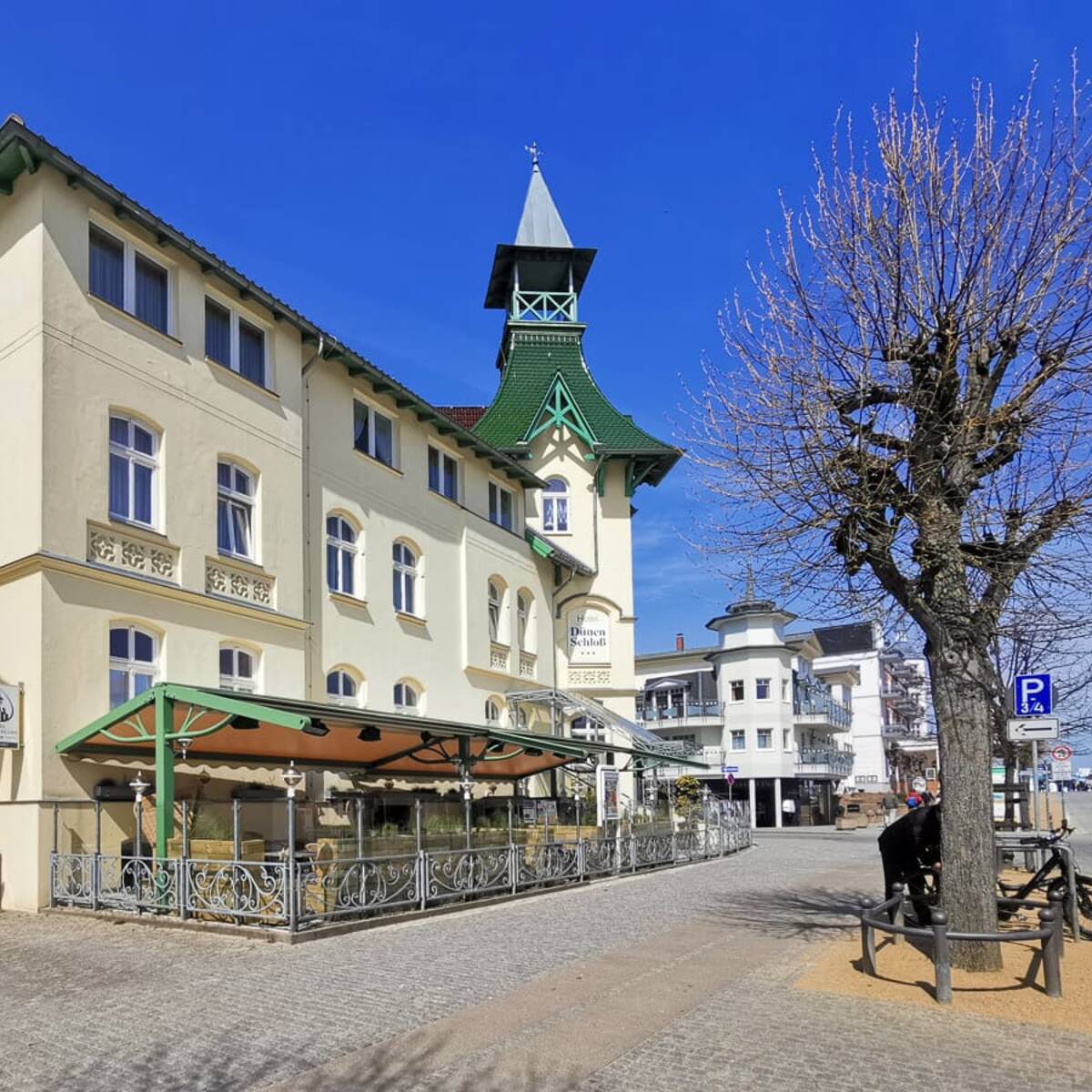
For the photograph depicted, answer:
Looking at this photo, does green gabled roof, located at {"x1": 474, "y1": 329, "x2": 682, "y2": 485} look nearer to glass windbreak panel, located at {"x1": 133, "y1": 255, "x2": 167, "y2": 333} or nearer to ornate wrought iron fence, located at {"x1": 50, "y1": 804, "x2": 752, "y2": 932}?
glass windbreak panel, located at {"x1": 133, "y1": 255, "x2": 167, "y2": 333}

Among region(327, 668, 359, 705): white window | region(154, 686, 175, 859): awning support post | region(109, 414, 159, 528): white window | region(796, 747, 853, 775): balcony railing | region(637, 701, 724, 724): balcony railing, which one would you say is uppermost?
region(109, 414, 159, 528): white window

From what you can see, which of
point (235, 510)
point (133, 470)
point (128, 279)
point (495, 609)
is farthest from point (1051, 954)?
point (495, 609)

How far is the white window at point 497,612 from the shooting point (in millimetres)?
28984

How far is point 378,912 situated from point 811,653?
53717 millimetres

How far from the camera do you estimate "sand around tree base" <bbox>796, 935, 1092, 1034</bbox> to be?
8469 millimetres

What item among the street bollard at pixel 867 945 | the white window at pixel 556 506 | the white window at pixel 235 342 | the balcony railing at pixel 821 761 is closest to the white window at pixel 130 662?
the white window at pixel 235 342

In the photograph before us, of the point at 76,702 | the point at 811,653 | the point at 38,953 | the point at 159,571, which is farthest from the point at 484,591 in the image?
the point at 811,653

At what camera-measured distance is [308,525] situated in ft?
69.4

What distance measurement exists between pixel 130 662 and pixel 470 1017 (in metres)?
9.80

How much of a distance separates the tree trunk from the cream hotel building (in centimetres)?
1071

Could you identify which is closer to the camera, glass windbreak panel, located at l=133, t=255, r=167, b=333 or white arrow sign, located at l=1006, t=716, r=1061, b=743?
white arrow sign, located at l=1006, t=716, r=1061, b=743

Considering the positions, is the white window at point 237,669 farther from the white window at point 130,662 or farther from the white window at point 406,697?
the white window at point 406,697

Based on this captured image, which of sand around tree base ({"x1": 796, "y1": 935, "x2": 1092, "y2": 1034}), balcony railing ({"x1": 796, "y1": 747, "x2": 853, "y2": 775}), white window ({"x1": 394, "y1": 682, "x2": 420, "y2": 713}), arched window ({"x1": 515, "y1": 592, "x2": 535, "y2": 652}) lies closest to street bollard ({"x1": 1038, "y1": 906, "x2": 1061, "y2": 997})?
sand around tree base ({"x1": 796, "y1": 935, "x2": 1092, "y2": 1034})

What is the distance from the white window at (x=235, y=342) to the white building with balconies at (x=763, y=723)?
36758mm
